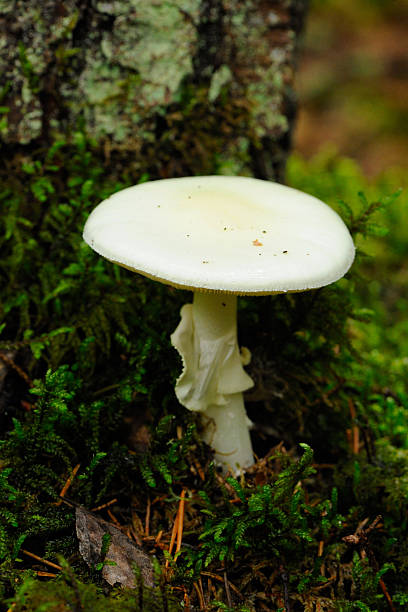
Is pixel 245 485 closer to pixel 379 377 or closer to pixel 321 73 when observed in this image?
pixel 379 377

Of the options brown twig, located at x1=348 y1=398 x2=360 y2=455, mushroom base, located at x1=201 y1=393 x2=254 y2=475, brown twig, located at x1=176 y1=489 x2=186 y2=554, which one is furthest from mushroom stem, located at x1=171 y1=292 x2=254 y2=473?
brown twig, located at x1=348 y1=398 x2=360 y2=455

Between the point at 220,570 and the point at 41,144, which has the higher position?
the point at 41,144

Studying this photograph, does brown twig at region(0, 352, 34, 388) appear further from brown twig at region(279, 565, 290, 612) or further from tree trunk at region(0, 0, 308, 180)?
brown twig at region(279, 565, 290, 612)

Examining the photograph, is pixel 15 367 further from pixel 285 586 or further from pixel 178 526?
pixel 285 586

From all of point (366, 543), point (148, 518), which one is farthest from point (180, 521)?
point (366, 543)

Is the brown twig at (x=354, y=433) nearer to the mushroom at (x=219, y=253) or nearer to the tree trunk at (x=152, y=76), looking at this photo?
the mushroom at (x=219, y=253)

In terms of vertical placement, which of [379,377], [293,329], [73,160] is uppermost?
A: [73,160]

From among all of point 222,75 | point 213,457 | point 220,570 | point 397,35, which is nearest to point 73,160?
point 222,75

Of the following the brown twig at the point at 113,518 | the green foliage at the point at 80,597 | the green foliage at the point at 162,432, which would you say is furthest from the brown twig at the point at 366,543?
the brown twig at the point at 113,518
